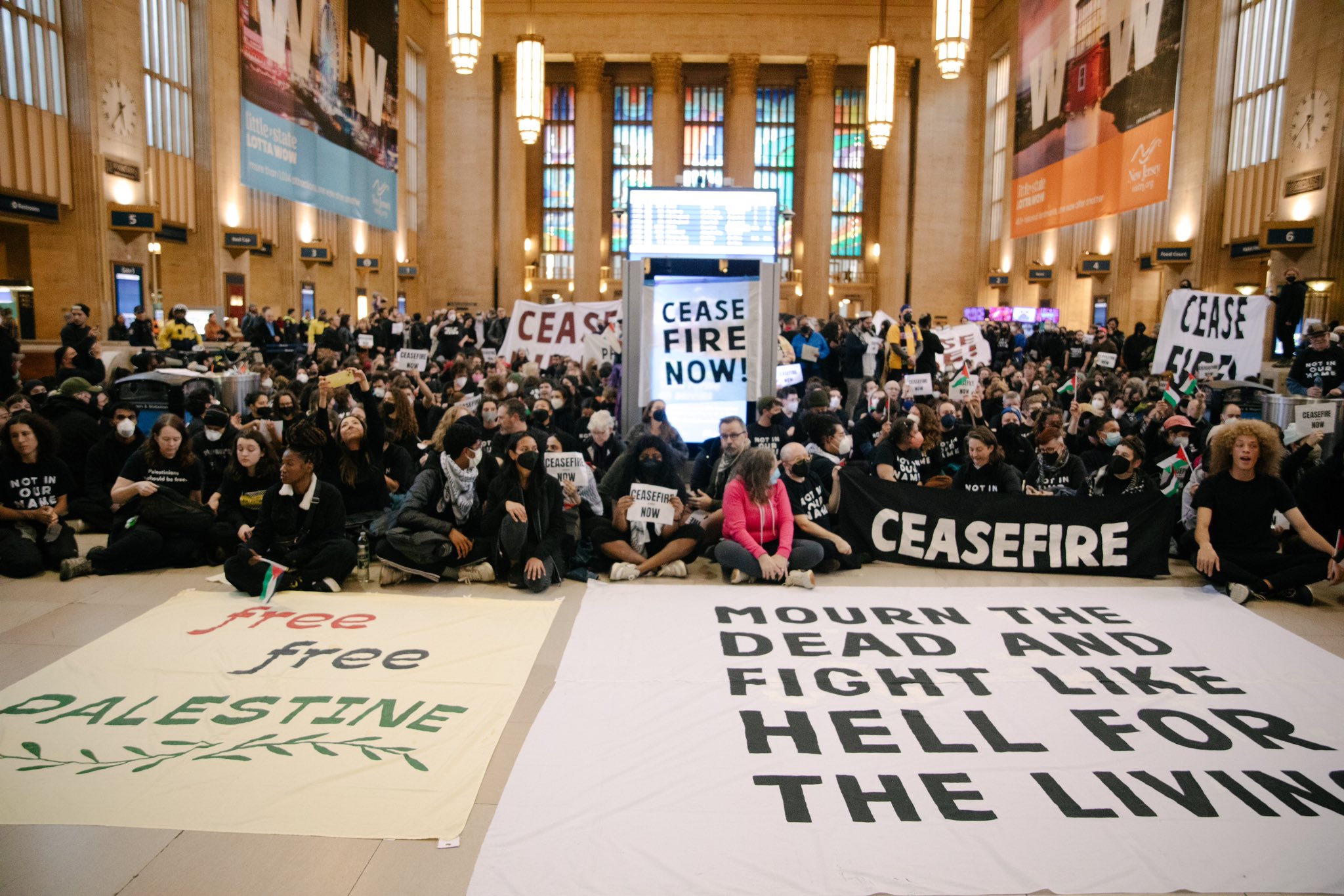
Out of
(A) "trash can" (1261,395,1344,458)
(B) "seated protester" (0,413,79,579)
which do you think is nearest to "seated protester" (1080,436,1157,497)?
(A) "trash can" (1261,395,1344,458)

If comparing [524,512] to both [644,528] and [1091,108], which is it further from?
[1091,108]

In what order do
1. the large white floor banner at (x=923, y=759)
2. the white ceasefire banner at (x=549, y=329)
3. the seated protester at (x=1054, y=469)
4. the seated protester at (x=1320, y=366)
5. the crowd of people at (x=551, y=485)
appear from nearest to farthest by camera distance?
the large white floor banner at (x=923, y=759)
the crowd of people at (x=551, y=485)
the seated protester at (x=1054, y=469)
the seated protester at (x=1320, y=366)
the white ceasefire banner at (x=549, y=329)

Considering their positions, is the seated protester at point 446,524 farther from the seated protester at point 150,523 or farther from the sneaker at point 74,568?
the sneaker at point 74,568

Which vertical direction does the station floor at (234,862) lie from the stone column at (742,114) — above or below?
below

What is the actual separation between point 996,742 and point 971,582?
337 cm

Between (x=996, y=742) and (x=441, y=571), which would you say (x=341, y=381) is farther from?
(x=996, y=742)

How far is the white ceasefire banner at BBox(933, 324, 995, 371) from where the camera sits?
16.2 meters

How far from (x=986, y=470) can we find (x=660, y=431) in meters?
3.09

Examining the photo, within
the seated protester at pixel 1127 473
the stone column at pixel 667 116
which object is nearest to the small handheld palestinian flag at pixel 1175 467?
the seated protester at pixel 1127 473

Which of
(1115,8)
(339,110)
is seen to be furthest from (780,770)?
(339,110)

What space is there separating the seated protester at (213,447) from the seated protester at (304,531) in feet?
6.61

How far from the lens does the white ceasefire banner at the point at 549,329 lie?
17.0 metres

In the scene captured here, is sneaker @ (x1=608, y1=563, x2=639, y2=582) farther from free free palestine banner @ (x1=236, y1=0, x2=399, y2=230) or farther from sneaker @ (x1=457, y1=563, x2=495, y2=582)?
free free palestine banner @ (x1=236, y1=0, x2=399, y2=230)

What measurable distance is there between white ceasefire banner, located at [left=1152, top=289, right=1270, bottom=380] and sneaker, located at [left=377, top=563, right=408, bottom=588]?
32.4 feet
